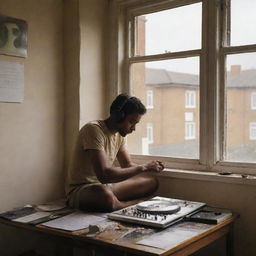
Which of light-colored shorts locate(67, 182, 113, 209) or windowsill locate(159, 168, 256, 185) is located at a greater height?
windowsill locate(159, 168, 256, 185)

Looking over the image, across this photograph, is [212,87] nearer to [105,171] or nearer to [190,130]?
[190,130]

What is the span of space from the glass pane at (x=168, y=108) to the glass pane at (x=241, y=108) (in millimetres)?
246

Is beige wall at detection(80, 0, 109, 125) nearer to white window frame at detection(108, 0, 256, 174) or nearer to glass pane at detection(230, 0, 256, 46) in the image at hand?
white window frame at detection(108, 0, 256, 174)

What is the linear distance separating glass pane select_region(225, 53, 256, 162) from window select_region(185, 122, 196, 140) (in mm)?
258

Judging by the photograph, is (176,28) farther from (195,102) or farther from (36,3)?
(36,3)

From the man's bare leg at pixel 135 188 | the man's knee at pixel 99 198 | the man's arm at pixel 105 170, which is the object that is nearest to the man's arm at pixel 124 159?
the man's bare leg at pixel 135 188

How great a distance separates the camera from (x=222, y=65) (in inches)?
108

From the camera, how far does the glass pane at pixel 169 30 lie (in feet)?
9.44

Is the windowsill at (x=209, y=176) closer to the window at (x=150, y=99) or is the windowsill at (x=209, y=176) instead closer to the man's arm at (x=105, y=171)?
the man's arm at (x=105, y=171)

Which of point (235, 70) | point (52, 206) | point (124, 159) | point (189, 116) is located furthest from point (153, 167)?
point (235, 70)

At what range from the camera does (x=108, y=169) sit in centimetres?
251

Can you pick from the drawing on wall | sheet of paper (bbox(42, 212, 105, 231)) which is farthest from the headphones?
the drawing on wall

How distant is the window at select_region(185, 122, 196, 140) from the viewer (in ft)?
9.52

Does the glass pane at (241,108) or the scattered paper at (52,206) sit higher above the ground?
the glass pane at (241,108)
